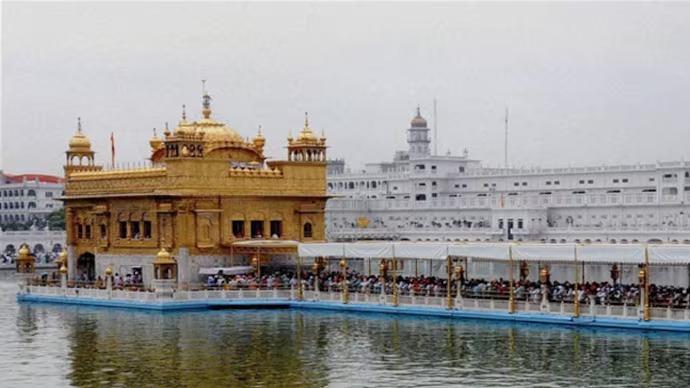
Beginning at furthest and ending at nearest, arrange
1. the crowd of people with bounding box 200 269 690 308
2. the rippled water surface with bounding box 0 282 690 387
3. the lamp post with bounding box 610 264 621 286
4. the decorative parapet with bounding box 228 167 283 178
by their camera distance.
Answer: the decorative parapet with bounding box 228 167 283 178, the lamp post with bounding box 610 264 621 286, the crowd of people with bounding box 200 269 690 308, the rippled water surface with bounding box 0 282 690 387

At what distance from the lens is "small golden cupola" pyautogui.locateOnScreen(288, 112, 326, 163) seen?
46.8m

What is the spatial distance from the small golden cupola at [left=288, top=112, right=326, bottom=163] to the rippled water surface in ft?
37.7

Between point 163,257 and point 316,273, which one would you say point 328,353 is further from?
point 163,257

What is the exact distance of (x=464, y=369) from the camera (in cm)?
2472

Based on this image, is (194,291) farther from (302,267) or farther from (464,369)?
(464,369)

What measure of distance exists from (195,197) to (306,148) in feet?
19.6

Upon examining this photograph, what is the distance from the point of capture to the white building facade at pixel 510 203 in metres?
79.5

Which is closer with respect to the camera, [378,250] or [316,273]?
[378,250]

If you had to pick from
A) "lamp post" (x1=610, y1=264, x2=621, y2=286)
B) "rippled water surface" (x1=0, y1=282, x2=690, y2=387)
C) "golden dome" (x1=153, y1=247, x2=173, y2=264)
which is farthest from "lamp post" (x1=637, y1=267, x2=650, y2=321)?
"golden dome" (x1=153, y1=247, x2=173, y2=264)

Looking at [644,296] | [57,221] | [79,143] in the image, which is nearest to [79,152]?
[79,143]

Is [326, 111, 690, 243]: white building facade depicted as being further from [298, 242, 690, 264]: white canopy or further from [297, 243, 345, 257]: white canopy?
[298, 242, 690, 264]: white canopy

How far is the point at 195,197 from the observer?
42906mm

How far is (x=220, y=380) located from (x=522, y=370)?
641cm

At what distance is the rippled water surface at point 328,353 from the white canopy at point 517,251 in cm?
220
